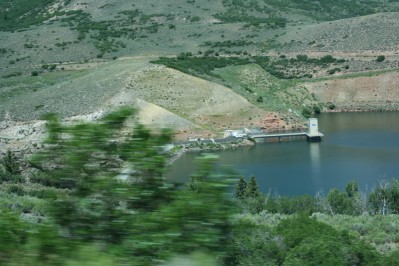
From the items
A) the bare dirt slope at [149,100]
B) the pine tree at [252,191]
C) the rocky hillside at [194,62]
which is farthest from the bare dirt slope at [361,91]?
the pine tree at [252,191]

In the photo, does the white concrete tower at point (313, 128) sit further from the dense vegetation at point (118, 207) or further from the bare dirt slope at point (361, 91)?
the dense vegetation at point (118, 207)

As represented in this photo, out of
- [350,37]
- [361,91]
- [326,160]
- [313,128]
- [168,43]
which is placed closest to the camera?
[326,160]

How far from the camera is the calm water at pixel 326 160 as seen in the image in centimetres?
3459

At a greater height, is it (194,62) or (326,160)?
(194,62)

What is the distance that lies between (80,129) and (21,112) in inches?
1681

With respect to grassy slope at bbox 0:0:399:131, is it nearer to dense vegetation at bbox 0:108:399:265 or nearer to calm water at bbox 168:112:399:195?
calm water at bbox 168:112:399:195

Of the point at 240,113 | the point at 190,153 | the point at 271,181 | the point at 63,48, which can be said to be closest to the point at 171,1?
the point at 63,48

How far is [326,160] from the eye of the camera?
40.5 metres

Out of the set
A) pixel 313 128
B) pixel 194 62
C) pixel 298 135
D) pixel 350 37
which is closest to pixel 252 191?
pixel 313 128

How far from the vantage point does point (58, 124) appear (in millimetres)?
7859

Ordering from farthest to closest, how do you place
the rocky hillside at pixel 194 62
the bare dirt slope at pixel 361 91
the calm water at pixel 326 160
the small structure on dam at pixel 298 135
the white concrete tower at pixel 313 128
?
the bare dirt slope at pixel 361 91, the rocky hillside at pixel 194 62, the white concrete tower at pixel 313 128, the small structure on dam at pixel 298 135, the calm water at pixel 326 160

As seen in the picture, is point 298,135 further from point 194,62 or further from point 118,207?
point 118,207

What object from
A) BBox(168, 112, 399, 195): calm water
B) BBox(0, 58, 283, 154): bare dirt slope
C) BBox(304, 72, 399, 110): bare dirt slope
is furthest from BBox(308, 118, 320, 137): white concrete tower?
BBox(304, 72, 399, 110): bare dirt slope

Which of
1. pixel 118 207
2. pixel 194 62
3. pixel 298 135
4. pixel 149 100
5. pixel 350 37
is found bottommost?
pixel 298 135
